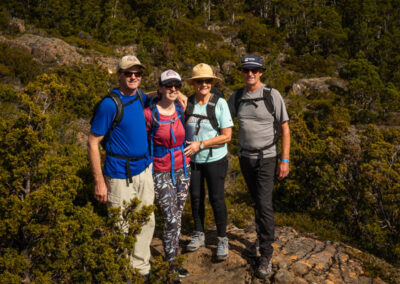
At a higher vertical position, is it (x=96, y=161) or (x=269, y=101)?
(x=269, y=101)

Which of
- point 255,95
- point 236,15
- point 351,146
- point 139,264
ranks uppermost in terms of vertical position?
point 236,15

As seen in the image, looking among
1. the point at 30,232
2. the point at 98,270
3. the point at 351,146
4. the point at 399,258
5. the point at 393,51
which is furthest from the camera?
the point at 393,51

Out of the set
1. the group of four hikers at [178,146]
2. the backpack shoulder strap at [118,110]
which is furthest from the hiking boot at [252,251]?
the backpack shoulder strap at [118,110]

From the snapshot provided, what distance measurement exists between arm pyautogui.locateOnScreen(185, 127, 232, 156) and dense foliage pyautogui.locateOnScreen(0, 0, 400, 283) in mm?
817

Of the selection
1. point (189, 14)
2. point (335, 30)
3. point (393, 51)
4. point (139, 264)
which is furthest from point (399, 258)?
point (189, 14)

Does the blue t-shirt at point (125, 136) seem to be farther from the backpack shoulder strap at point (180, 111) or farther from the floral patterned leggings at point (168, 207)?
the backpack shoulder strap at point (180, 111)

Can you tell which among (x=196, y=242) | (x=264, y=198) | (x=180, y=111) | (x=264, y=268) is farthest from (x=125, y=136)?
(x=264, y=268)

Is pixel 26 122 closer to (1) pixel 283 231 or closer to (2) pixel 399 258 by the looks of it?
(1) pixel 283 231

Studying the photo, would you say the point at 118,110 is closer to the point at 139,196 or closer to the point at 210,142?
the point at 139,196

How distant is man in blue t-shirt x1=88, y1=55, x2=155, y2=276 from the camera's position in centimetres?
241

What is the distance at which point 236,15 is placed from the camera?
47344mm

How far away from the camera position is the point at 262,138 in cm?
313

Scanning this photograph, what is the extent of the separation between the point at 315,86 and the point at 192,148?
2583 cm

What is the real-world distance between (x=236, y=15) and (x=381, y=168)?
47.4m
